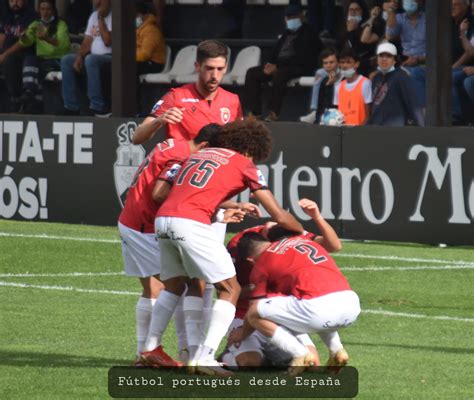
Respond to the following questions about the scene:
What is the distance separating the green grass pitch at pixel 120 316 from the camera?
9.30m

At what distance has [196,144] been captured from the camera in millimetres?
9555

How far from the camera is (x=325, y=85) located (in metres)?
20.3

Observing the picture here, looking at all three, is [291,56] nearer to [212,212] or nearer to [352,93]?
[352,93]

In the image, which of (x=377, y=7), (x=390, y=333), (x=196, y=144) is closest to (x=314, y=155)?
(x=377, y=7)

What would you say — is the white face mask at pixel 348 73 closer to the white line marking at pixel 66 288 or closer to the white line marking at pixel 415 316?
the white line marking at pixel 66 288

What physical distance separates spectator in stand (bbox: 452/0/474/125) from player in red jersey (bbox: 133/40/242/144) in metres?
9.95

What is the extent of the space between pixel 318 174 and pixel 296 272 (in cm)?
888

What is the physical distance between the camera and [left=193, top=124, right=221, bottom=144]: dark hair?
9.34 m

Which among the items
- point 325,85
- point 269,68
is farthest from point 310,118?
point 269,68

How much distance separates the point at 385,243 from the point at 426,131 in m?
1.38

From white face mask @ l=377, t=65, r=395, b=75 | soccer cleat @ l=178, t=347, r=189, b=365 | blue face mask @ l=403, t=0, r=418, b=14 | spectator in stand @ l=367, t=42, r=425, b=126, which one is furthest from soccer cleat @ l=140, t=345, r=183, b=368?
blue face mask @ l=403, t=0, r=418, b=14

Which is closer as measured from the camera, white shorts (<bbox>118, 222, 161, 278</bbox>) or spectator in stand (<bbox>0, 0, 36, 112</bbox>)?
white shorts (<bbox>118, 222, 161, 278</bbox>)

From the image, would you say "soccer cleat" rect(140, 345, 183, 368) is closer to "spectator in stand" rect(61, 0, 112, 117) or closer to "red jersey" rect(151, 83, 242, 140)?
"red jersey" rect(151, 83, 242, 140)

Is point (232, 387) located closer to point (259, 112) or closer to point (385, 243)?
point (385, 243)
